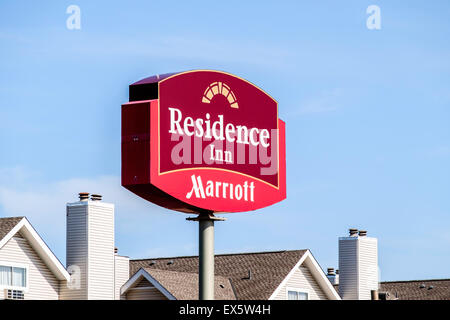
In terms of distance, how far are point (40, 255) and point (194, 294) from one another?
7.44 metres

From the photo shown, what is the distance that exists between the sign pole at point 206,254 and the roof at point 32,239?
586 inches

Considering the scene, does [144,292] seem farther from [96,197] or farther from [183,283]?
[96,197]

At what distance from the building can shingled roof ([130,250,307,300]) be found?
42mm

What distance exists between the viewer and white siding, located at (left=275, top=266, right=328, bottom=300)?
144 ft

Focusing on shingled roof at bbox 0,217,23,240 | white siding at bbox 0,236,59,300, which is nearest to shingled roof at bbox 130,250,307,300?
white siding at bbox 0,236,59,300

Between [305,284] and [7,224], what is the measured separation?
15.8 meters

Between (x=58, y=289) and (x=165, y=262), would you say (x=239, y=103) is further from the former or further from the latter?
(x=165, y=262)

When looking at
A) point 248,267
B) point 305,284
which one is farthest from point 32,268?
point 305,284

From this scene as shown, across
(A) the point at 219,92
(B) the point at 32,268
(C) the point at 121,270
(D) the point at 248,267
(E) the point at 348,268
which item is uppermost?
(A) the point at 219,92

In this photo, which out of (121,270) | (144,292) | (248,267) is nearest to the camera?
(144,292)

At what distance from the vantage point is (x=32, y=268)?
34656mm

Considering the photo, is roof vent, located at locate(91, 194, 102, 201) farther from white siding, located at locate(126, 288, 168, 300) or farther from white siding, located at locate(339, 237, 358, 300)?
white siding, located at locate(339, 237, 358, 300)
